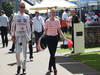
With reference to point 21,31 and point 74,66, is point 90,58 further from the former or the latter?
point 21,31

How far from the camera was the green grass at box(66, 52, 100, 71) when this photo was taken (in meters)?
14.3

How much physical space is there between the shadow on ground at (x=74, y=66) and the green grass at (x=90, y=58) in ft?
0.90

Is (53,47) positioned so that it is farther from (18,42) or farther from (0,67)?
(0,67)

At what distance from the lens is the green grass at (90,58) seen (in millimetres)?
14301

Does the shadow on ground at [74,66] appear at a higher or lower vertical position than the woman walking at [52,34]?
lower

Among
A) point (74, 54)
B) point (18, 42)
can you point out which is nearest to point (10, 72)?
point (18, 42)

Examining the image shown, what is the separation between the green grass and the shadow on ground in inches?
10.8

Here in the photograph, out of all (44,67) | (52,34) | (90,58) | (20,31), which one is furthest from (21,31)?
(90,58)

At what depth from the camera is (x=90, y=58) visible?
16.3 m

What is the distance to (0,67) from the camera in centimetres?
1424

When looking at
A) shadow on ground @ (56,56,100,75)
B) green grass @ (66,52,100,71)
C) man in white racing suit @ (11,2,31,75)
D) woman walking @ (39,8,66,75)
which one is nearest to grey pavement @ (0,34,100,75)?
shadow on ground @ (56,56,100,75)

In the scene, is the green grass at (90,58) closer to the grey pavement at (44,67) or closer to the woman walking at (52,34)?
the grey pavement at (44,67)

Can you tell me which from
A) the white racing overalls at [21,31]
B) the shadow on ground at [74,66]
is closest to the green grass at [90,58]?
the shadow on ground at [74,66]

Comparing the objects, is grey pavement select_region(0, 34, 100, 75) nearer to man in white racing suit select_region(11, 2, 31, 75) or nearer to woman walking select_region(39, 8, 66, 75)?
woman walking select_region(39, 8, 66, 75)
